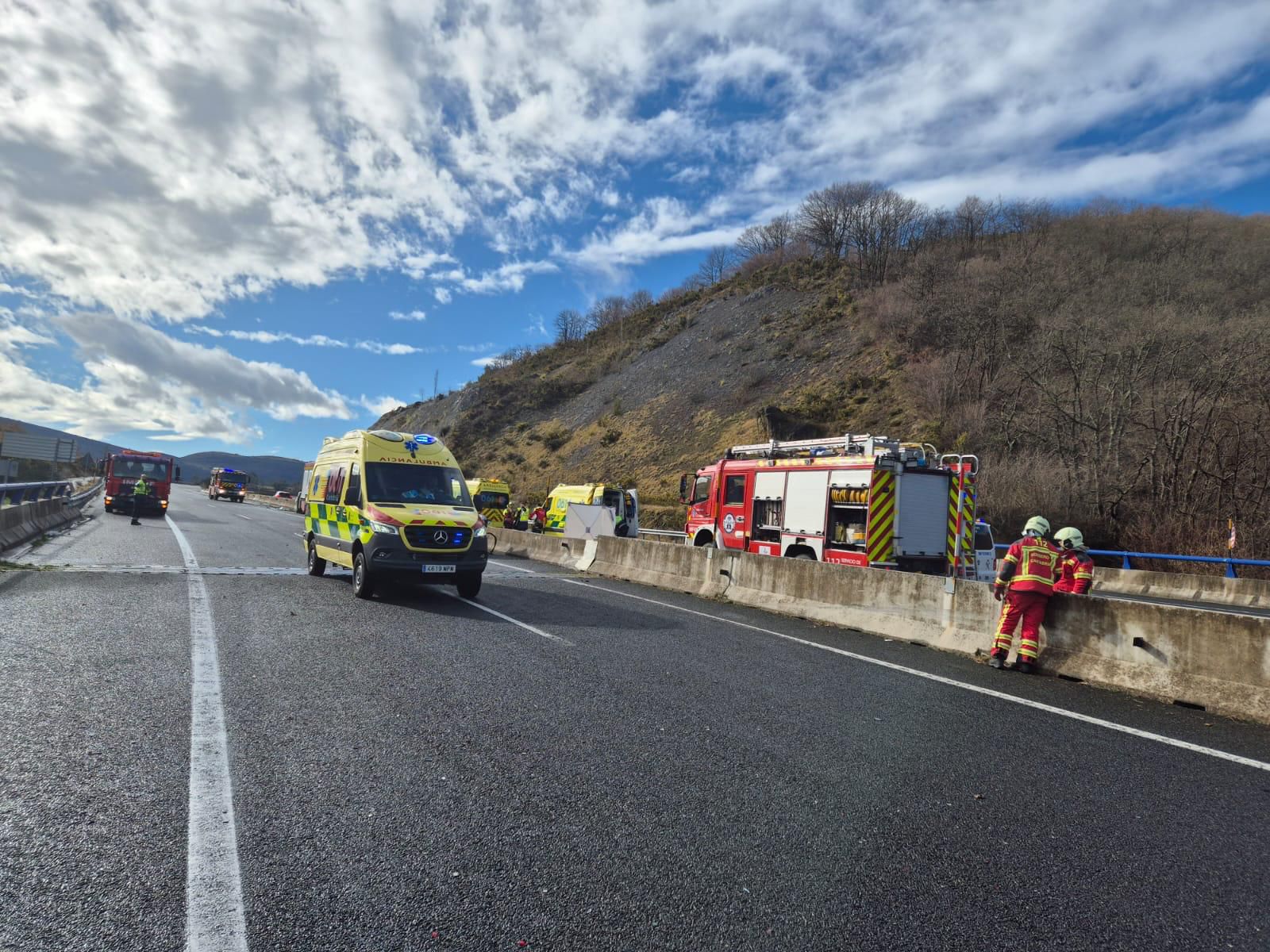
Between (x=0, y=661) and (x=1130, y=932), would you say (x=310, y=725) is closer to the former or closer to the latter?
(x=0, y=661)

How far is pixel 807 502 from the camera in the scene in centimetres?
1494

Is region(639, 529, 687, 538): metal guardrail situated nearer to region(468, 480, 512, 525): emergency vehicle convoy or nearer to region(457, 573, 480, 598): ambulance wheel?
region(468, 480, 512, 525): emergency vehicle convoy

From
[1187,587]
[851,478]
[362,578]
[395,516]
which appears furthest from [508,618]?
[1187,587]

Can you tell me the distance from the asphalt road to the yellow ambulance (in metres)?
3.17

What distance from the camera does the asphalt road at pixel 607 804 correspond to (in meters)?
2.73

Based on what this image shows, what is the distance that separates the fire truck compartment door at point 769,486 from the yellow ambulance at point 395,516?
672 cm

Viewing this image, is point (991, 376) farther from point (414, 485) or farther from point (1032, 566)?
point (414, 485)

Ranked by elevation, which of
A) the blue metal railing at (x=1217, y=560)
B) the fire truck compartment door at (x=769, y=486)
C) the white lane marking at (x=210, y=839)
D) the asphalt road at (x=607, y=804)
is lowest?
the white lane marking at (x=210, y=839)

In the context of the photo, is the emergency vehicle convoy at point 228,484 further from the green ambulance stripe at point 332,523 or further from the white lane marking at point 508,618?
the white lane marking at point 508,618

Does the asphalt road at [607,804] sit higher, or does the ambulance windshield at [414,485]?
the ambulance windshield at [414,485]

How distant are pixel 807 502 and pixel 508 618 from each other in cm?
754

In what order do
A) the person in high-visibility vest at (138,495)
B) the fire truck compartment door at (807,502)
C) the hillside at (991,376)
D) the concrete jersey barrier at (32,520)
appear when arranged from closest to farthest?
the fire truck compartment door at (807,502)
the concrete jersey barrier at (32,520)
the hillside at (991,376)
the person in high-visibility vest at (138,495)

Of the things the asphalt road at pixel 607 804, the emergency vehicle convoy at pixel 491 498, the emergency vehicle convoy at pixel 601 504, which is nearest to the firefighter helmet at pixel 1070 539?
the asphalt road at pixel 607 804

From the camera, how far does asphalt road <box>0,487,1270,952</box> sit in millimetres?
2732
